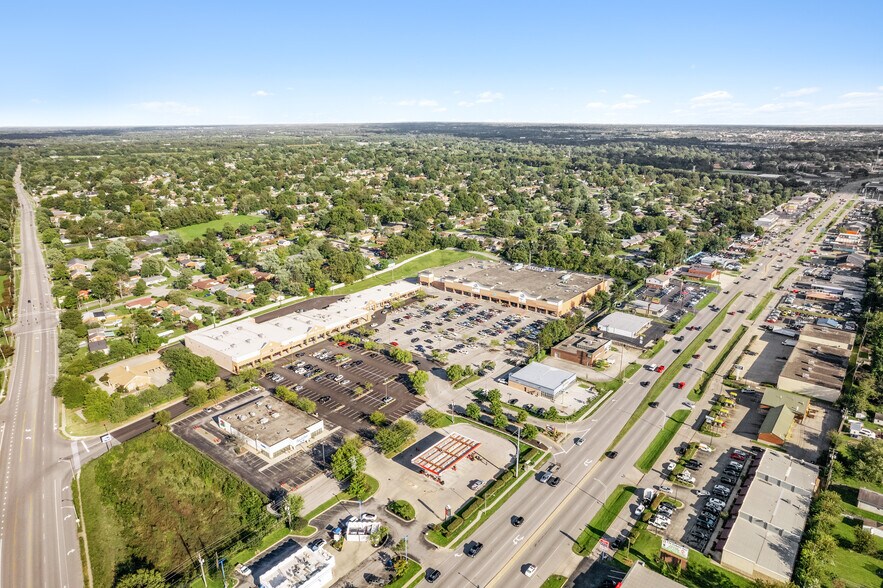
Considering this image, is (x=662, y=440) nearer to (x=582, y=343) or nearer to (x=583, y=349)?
(x=583, y=349)

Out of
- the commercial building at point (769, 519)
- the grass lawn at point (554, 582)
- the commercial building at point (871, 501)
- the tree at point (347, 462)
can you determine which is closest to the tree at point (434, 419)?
the tree at point (347, 462)

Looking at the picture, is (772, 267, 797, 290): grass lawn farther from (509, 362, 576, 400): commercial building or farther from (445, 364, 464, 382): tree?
(445, 364, 464, 382): tree

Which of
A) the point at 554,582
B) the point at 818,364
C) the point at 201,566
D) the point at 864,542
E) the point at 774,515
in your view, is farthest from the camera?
the point at 818,364

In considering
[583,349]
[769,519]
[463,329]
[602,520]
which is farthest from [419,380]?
[769,519]

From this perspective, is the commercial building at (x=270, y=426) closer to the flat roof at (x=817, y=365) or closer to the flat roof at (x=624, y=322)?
the flat roof at (x=624, y=322)

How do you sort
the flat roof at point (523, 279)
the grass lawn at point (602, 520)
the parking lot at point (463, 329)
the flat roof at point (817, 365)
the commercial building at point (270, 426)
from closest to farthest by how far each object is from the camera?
1. the grass lawn at point (602, 520)
2. the commercial building at point (270, 426)
3. the flat roof at point (817, 365)
4. the parking lot at point (463, 329)
5. the flat roof at point (523, 279)

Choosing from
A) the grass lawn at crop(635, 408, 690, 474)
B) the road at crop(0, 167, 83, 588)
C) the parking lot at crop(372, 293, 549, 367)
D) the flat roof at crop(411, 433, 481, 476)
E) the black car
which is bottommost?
the road at crop(0, 167, 83, 588)

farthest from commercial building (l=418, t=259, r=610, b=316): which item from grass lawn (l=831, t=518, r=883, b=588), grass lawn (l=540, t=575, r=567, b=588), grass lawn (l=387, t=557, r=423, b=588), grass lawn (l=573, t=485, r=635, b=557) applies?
grass lawn (l=387, t=557, r=423, b=588)
